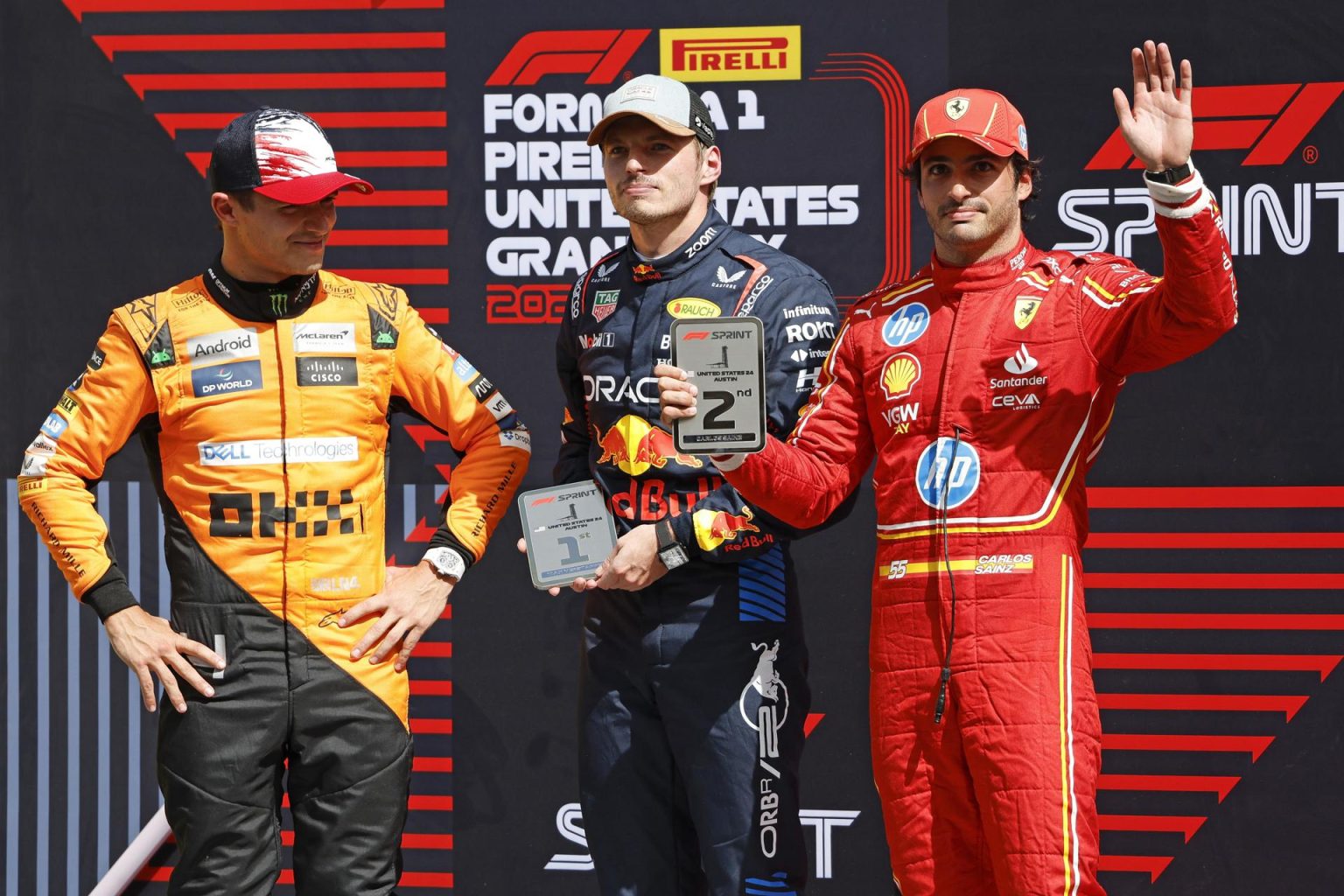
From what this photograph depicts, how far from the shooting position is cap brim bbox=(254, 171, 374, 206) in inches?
100

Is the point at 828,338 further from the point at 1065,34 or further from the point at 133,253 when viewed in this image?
the point at 133,253

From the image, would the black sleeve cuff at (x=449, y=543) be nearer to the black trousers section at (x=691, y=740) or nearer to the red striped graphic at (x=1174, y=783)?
the black trousers section at (x=691, y=740)

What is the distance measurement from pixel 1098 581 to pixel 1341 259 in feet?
3.19

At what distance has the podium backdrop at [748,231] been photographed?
3.36 meters

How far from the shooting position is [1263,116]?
131 inches

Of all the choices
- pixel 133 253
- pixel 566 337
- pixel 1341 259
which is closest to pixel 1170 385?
pixel 1341 259

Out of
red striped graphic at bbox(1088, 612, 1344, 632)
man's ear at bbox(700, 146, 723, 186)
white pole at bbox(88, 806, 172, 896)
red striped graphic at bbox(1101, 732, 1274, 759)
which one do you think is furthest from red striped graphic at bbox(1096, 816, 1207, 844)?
white pole at bbox(88, 806, 172, 896)

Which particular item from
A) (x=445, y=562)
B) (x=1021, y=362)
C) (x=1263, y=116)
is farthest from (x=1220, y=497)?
(x=445, y=562)

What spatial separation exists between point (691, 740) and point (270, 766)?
79 centimetres

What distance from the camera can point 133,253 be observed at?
3.62 meters

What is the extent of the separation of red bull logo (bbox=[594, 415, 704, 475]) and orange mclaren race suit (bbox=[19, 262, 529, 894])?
489mm

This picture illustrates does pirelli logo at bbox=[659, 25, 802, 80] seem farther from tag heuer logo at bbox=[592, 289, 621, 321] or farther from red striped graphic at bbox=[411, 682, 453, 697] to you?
red striped graphic at bbox=[411, 682, 453, 697]

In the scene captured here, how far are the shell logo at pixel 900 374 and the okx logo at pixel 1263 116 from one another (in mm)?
1248

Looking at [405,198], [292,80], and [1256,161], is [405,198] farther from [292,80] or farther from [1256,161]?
[1256,161]
